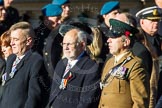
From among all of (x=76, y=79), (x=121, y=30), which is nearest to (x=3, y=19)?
(x=76, y=79)

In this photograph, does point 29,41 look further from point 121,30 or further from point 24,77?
point 121,30

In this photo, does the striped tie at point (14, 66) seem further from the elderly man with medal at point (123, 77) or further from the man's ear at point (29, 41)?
the elderly man with medal at point (123, 77)

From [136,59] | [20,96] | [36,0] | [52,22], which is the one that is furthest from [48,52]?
[36,0]

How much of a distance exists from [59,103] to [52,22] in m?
1.90

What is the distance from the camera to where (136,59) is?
16.6 ft

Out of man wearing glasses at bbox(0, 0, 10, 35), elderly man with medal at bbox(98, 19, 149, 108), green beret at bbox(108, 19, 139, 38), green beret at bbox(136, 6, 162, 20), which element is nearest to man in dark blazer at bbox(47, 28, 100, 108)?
elderly man with medal at bbox(98, 19, 149, 108)

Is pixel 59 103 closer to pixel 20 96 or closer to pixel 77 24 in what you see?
pixel 20 96

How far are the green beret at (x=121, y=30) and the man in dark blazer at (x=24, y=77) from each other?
85cm

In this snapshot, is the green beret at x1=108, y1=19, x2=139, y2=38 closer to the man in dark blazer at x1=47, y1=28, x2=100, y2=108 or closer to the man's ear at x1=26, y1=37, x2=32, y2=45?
the man in dark blazer at x1=47, y1=28, x2=100, y2=108

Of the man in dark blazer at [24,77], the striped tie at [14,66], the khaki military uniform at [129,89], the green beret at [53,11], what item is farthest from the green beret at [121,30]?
the green beret at [53,11]

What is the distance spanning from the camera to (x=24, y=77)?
218 inches

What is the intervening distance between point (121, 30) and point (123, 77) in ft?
1.58

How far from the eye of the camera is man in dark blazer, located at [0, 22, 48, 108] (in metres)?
5.44

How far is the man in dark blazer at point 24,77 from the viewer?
5441 mm
